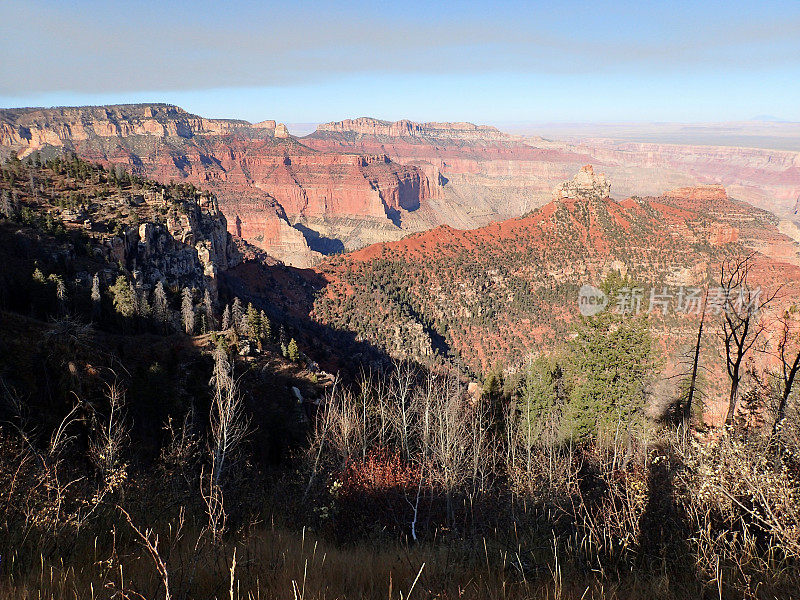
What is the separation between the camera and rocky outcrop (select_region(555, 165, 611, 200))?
285ft

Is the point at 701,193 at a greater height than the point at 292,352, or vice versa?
the point at 701,193

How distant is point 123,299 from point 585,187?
84175 millimetres

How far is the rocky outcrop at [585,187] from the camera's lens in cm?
8675

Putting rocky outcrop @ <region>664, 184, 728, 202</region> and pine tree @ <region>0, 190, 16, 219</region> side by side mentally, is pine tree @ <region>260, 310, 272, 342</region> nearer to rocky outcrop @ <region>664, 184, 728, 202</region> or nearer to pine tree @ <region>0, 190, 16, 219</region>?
pine tree @ <region>0, 190, 16, 219</region>

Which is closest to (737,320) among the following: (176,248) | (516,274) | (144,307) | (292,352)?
(292,352)

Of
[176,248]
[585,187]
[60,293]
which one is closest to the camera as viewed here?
[60,293]

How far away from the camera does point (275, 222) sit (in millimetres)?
161375

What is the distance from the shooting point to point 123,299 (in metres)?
28.5

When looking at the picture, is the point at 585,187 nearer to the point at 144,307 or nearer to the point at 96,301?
the point at 144,307

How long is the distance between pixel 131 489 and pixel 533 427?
20.0m

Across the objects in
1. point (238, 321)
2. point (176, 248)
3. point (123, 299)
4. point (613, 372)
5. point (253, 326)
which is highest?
point (176, 248)

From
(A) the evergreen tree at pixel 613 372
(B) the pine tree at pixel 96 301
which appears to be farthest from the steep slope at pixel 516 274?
(A) the evergreen tree at pixel 613 372

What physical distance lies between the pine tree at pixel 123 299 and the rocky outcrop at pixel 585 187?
8082cm

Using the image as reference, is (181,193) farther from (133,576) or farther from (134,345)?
(133,576)
